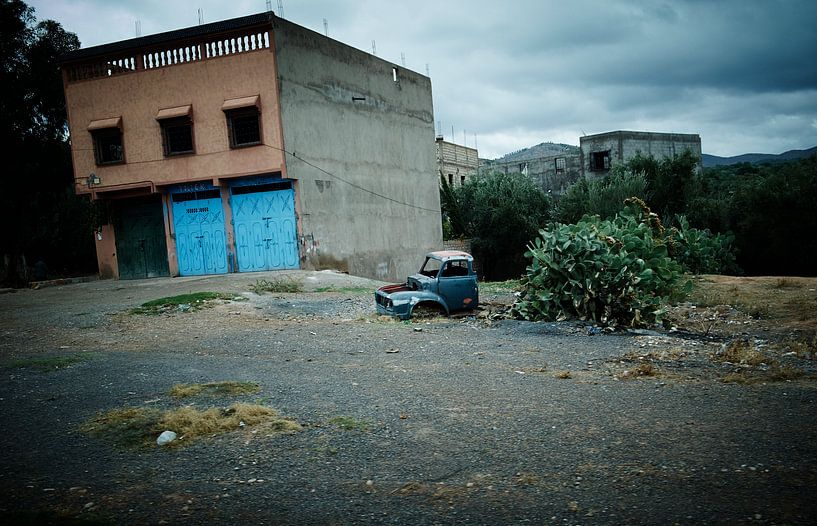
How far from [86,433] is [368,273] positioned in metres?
18.9

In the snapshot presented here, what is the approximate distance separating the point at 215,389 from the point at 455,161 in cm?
4038

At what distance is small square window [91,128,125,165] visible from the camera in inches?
837

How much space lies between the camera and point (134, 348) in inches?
337

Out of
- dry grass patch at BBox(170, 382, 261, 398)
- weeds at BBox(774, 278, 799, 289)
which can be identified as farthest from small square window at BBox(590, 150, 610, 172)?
dry grass patch at BBox(170, 382, 261, 398)

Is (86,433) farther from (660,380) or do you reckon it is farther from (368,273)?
(368,273)

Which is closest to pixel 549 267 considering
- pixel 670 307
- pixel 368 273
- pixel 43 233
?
pixel 670 307

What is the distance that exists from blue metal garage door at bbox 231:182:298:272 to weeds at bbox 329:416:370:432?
1527 cm

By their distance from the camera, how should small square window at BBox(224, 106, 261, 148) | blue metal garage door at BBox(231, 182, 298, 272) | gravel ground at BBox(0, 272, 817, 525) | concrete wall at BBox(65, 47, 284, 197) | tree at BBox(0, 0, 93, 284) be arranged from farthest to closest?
tree at BBox(0, 0, 93, 284), blue metal garage door at BBox(231, 182, 298, 272), small square window at BBox(224, 106, 261, 148), concrete wall at BBox(65, 47, 284, 197), gravel ground at BBox(0, 272, 817, 525)

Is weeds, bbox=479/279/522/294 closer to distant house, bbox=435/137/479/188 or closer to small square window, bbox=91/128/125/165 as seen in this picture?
small square window, bbox=91/128/125/165

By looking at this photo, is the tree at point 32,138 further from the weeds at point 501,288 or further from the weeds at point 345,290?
the weeds at point 501,288

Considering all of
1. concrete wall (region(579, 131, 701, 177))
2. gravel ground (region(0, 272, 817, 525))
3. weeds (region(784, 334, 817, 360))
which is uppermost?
concrete wall (region(579, 131, 701, 177))

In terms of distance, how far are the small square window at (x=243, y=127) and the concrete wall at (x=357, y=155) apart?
→ 3.54 ft

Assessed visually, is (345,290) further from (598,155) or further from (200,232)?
(598,155)

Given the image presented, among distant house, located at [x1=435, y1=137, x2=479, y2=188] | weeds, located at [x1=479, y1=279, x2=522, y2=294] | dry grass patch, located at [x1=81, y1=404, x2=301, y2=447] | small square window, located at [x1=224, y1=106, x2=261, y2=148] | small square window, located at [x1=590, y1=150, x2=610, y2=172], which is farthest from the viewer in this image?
small square window, located at [x1=590, y1=150, x2=610, y2=172]
